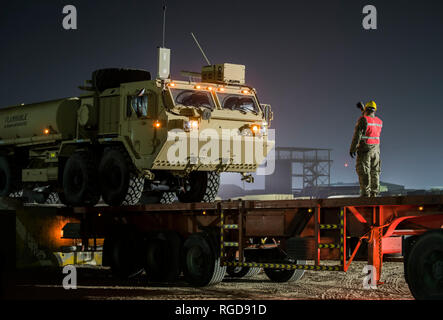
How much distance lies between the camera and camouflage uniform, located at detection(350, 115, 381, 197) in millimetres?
12508

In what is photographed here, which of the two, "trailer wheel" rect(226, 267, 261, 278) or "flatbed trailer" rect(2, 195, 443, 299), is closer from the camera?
"flatbed trailer" rect(2, 195, 443, 299)

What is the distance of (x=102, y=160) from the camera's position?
16000mm

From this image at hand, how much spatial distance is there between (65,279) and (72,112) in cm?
429

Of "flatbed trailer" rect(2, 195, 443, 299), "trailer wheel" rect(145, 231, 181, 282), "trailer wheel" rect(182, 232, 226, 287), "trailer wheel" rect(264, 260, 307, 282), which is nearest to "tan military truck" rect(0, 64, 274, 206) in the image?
"flatbed trailer" rect(2, 195, 443, 299)

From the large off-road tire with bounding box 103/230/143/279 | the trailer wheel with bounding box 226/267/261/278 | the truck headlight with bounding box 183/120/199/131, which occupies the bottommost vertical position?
the trailer wheel with bounding box 226/267/261/278

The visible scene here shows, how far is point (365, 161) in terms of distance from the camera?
12.6m

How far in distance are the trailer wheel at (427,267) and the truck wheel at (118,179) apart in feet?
24.1

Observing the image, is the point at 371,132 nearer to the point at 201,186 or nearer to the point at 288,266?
the point at 288,266

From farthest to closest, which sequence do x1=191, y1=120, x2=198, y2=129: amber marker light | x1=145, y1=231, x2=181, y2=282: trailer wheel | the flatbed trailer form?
x1=191, y1=120, x2=198, y2=129: amber marker light
x1=145, y1=231, x2=181, y2=282: trailer wheel
the flatbed trailer

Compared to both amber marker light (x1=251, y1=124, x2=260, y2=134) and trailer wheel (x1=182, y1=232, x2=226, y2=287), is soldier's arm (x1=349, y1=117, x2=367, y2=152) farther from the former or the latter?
amber marker light (x1=251, y1=124, x2=260, y2=134)

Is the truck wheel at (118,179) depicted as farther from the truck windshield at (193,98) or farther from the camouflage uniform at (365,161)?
the camouflage uniform at (365,161)

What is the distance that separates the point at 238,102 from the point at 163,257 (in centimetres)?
381

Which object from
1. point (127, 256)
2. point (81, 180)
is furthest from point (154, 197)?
point (127, 256)

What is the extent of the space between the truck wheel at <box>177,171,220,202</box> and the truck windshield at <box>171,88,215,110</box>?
2.14 meters
